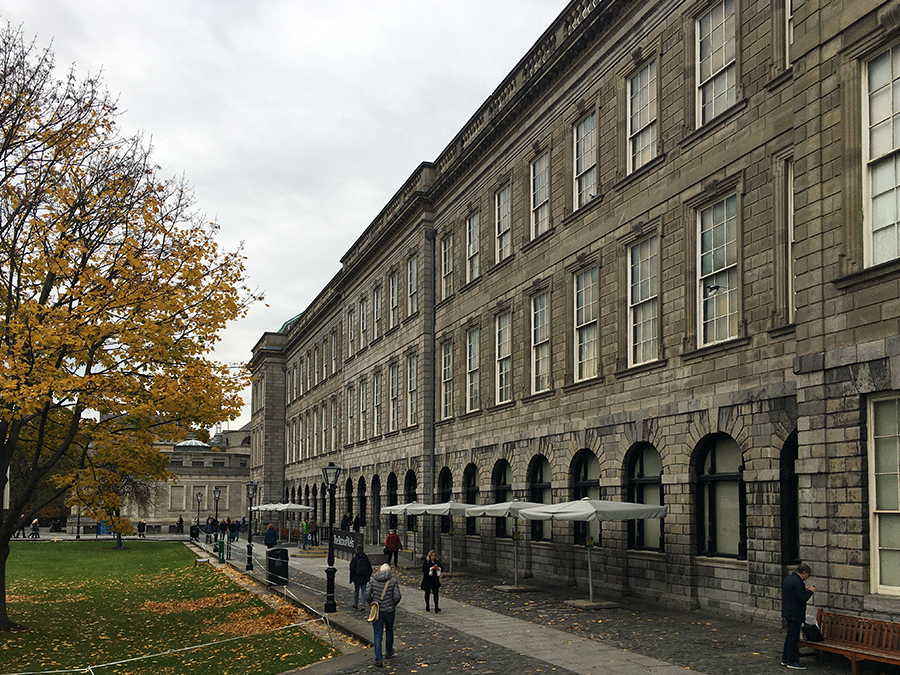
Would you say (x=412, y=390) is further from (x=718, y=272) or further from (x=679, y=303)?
(x=718, y=272)

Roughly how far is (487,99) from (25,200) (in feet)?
64.6

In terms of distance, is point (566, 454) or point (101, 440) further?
point (566, 454)

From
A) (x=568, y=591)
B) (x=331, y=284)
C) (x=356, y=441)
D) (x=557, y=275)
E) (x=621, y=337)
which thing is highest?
(x=331, y=284)

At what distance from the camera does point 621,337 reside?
24.7 m

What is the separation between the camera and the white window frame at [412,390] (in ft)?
139

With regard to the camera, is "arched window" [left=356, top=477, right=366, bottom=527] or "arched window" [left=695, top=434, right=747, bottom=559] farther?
"arched window" [left=356, top=477, right=366, bottom=527]

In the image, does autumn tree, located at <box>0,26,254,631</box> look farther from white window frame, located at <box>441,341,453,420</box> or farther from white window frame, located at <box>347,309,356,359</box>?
white window frame, located at <box>347,309,356,359</box>

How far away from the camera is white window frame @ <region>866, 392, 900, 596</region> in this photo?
13.7 metres

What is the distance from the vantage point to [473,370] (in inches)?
1423

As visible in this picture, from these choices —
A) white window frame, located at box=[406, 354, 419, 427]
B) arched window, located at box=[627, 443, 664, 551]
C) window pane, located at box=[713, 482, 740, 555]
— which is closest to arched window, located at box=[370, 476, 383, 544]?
white window frame, located at box=[406, 354, 419, 427]

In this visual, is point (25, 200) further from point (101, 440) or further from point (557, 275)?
point (557, 275)

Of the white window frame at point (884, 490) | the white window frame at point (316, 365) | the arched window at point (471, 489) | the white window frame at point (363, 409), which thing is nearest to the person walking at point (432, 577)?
the white window frame at point (884, 490)

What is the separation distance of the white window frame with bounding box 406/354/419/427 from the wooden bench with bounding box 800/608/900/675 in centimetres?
2859

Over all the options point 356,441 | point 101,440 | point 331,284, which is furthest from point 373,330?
point 101,440
